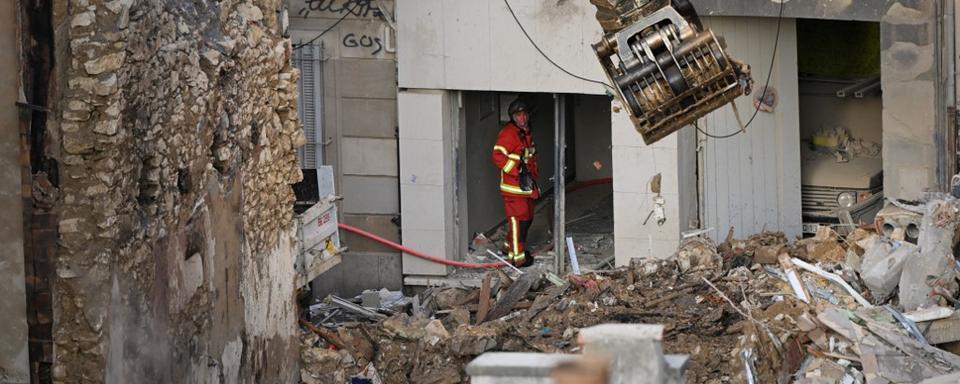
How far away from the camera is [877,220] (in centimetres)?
1625

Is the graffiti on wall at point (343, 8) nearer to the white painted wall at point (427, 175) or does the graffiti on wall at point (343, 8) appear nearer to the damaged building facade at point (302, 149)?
the damaged building facade at point (302, 149)

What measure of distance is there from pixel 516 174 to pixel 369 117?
1606 mm

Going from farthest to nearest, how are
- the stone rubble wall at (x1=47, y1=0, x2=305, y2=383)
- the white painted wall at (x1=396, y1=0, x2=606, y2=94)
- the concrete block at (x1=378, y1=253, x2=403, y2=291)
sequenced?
the concrete block at (x1=378, y1=253, x2=403, y2=291) → the white painted wall at (x1=396, y1=0, x2=606, y2=94) → the stone rubble wall at (x1=47, y1=0, x2=305, y2=383)

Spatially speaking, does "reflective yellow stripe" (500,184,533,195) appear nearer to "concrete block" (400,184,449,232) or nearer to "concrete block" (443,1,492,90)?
"concrete block" (400,184,449,232)

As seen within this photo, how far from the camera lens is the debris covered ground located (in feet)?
47.3

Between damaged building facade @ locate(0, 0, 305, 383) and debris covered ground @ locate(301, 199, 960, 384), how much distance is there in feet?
5.04

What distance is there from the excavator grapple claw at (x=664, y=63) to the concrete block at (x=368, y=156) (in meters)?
5.94

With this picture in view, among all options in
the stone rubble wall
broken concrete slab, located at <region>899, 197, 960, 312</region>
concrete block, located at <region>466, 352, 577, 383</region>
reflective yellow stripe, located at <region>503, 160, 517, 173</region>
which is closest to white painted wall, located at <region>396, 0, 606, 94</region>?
reflective yellow stripe, located at <region>503, 160, 517, 173</region>

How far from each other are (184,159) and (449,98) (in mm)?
7021

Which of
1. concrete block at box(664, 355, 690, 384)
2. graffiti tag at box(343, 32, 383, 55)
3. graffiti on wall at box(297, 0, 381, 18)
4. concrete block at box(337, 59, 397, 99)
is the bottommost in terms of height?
concrete block at box(664, 355, 690, 384)

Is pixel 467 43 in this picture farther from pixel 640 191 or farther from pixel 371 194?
pixel 640 191

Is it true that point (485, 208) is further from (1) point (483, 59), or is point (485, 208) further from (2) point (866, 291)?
(2) point (866, 291)

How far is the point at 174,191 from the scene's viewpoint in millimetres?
12078

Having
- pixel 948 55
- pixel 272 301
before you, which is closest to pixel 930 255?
pixel 948 55
